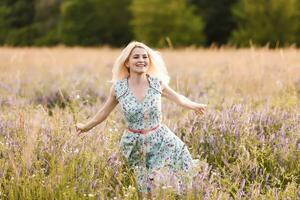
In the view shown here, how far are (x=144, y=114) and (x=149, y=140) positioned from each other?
0.19m

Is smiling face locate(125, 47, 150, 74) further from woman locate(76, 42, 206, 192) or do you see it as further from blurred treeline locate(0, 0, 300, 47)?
blurred treeline locate(0, 0, 300, 47)

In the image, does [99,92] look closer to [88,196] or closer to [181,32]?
[88,196]

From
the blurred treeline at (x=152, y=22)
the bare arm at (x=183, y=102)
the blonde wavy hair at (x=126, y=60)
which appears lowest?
the blurred treeline at (x=152, y=22)

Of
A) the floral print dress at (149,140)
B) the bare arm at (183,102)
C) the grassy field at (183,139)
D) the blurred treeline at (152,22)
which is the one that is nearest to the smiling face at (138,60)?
the floral print dress at (149,140)

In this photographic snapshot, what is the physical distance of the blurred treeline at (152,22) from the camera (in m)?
36.5

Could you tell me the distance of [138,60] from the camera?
4.23 m

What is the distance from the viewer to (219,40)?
4291cm

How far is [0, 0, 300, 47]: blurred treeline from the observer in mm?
36500

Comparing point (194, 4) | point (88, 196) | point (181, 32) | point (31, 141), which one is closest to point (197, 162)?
point (88, 196)

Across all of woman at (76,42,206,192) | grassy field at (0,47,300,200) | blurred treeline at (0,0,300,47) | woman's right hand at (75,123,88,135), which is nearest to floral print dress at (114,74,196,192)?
woman at (76,42,206,192)

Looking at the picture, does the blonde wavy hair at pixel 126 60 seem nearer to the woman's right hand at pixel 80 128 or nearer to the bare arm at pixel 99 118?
the bare arm at pixel 99 118

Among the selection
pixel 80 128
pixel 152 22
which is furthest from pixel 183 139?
pixel 152 22

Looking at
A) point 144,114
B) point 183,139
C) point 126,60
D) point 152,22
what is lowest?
point 152,22

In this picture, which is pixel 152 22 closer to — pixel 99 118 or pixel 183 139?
pixel 183 139
